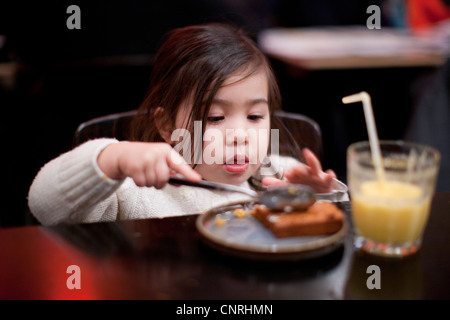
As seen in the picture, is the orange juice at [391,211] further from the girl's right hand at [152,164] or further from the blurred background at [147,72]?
the blurred background at [147,72]

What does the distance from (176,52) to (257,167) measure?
36 cm

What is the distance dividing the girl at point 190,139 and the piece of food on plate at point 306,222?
18cm

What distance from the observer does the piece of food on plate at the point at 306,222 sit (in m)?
0.78

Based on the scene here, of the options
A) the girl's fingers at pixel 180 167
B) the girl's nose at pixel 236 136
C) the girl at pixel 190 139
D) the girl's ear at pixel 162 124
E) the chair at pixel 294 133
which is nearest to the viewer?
the girl's fingers at pixel 180 167

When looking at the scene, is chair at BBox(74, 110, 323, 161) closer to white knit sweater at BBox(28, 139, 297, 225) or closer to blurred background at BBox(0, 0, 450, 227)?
white knit sweater at BBox(28, 139, 297, 225)

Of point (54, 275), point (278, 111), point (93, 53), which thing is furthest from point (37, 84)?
point (54, 275)

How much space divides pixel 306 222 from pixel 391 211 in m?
0.13

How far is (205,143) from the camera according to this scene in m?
1.23

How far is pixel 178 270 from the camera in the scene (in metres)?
0.73

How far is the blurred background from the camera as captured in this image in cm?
279

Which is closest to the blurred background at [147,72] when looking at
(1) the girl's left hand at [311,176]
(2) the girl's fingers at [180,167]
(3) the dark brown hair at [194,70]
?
(3) the dark brown hair at [194,70]

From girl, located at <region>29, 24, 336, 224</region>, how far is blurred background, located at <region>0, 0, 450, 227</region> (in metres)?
1.36

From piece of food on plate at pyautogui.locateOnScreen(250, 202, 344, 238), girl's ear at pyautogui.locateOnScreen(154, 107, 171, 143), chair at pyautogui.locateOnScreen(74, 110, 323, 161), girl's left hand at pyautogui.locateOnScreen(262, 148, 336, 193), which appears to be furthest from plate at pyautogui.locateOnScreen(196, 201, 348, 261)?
chair at pyautogui.locateOnScreen(74, 110, 323, 161)
